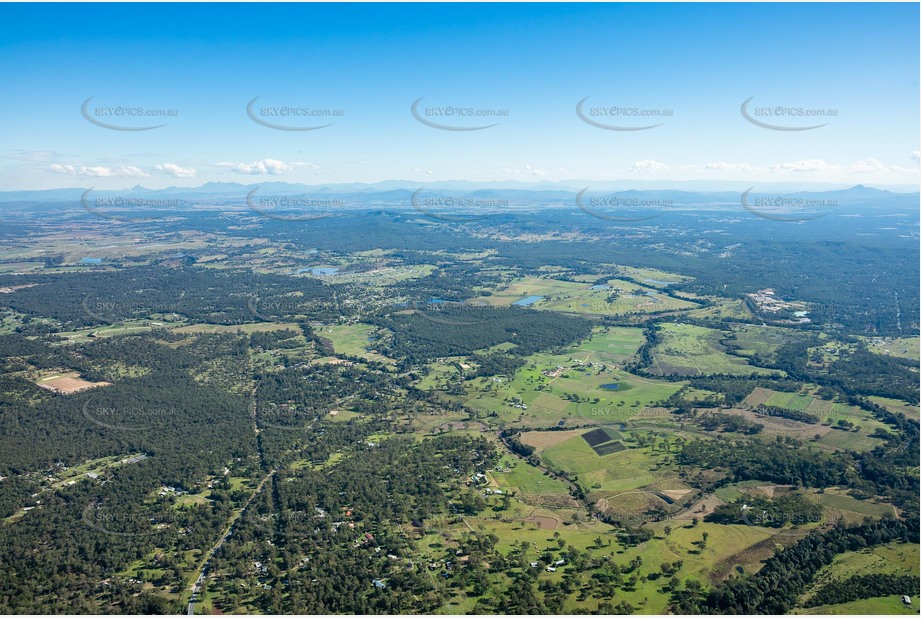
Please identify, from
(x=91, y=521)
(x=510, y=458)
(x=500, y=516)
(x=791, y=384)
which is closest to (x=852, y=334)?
(x=791, y=384)

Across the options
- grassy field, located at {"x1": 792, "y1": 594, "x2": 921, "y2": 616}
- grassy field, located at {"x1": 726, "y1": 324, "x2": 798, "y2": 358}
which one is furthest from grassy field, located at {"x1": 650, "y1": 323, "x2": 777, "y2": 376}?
grassy field, located at {"x1": 792, "y1": 594, "x2": 921, "y2": 616}

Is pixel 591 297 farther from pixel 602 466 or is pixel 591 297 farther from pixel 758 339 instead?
pixel 602 466

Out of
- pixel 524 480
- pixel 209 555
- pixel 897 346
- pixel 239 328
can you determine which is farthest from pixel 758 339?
pixel 209 555

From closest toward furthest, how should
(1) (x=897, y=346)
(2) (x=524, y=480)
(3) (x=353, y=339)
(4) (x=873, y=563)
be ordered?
(4) (x=873, y=563)
(2) (x=524, y=480)
(1) (x=897, y=346)
(3) (x=353, y=339)

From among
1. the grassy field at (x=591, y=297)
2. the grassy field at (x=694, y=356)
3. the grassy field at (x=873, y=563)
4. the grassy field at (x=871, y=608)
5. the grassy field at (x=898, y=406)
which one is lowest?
the grassy field at (x=871, y=608)

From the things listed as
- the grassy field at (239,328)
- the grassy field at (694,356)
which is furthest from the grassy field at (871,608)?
the grassy field at (239,328)

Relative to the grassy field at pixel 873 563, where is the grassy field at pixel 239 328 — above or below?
above

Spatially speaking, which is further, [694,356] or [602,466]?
[694,356]

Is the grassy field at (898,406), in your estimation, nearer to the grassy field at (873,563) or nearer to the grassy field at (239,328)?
the grassy field at (873,563)

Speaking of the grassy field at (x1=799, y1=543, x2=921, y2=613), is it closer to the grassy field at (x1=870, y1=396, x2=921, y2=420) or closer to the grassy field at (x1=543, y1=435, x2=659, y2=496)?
the grassy field at (x1=543, y1=435, x2=659, y2=496)

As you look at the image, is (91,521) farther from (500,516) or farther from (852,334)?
(852,334)

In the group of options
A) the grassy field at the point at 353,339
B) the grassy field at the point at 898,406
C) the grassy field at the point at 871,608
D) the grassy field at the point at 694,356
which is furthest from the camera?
the grassy field at the point at 353,339
